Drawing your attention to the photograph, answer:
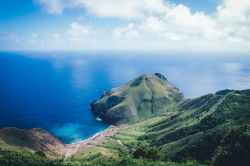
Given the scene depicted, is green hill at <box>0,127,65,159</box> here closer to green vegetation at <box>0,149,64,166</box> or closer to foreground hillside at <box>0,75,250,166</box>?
foreground hillside at <box>0,75,250,166</box>

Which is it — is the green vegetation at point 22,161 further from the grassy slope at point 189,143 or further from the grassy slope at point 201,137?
the grassy slope at point 201,137

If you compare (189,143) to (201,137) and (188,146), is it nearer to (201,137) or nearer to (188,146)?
(188,146)

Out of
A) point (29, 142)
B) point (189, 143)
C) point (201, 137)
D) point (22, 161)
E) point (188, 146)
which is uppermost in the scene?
point (29, 142)

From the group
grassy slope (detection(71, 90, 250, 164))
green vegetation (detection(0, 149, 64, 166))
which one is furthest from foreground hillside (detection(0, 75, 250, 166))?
green vegetation (detection(0, 149, 64, 166))

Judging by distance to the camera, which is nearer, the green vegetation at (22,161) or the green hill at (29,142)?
the green vegetation at (22,161)

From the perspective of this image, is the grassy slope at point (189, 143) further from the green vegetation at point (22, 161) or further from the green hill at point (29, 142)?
the green hill at point (29, 142)

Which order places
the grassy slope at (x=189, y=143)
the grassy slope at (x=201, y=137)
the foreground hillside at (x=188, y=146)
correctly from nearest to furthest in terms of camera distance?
the foreground hillside at (x=188, y=146), the grassy slope at (x=189, y=143), the grassy slope at (x=201, y=137)

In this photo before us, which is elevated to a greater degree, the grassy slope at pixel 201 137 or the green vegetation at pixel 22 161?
the grassy slope at pixel 201 137

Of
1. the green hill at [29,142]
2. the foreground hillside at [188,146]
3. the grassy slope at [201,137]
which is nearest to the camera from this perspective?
the foreground hillside at [188,146]

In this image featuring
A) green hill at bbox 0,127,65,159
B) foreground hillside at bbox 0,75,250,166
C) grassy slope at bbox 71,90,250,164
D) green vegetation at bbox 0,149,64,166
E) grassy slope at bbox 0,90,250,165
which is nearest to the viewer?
green vegetation at bbox 0,149,64,166

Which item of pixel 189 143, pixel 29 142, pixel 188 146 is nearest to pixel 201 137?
pixel 189 143

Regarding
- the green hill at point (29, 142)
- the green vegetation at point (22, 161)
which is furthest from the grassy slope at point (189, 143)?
the green hill at point (29, 142)

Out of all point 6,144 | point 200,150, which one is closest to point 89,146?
point 6,144
